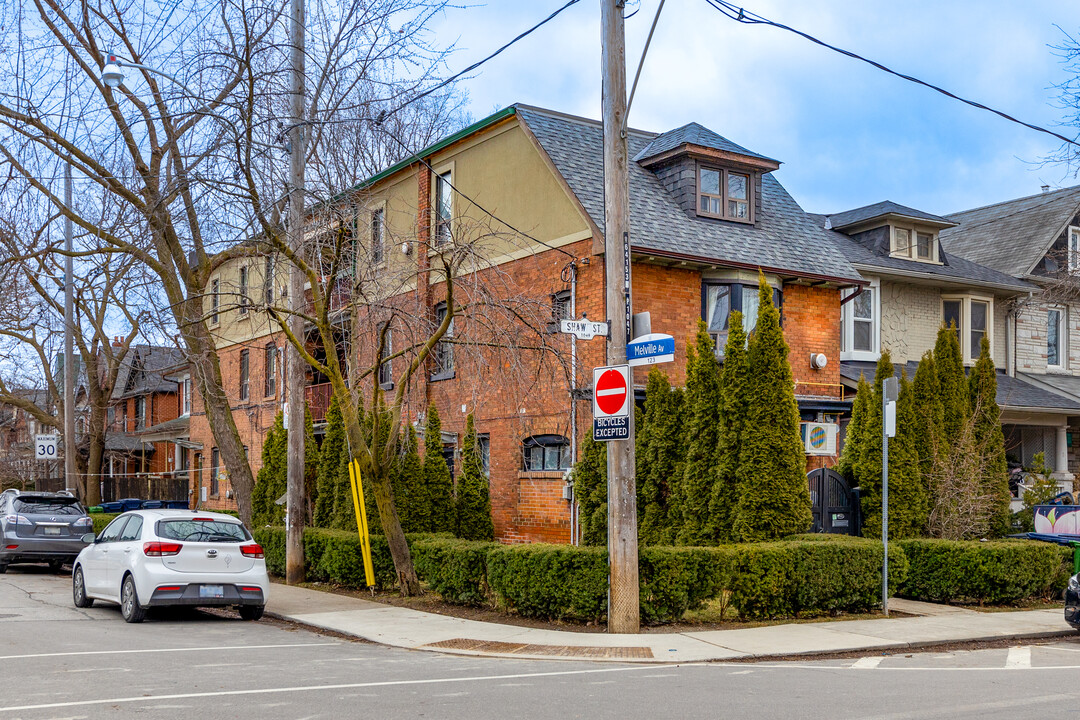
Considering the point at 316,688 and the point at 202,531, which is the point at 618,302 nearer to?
the point at 316,688

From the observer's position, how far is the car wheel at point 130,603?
13.4 meters

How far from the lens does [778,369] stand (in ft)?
51.7

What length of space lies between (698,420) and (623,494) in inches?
170

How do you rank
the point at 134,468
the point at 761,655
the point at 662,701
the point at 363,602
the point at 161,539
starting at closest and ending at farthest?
the point at 662,701 < the point at 761,655 < the point at 161,539 < the point at 363,602 < the point at 134,468

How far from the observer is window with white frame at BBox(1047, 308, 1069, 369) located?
2900cm

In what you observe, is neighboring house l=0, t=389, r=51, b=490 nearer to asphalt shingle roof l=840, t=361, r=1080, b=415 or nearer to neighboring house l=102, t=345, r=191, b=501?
neighboring house l=102, t=345, r=191, b=501

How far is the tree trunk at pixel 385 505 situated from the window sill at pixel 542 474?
14.7 ft

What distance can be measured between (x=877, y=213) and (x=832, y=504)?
11.1 meters

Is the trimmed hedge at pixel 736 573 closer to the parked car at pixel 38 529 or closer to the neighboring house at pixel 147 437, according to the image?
the parked car at pixel 38 529

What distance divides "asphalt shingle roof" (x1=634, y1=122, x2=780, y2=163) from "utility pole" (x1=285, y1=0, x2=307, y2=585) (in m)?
8.27

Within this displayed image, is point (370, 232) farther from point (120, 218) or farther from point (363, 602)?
point (363, 602)

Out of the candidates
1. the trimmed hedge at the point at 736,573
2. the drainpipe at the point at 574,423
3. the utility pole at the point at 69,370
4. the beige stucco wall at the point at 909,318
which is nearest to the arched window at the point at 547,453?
the drainpipe at the point at 574,423

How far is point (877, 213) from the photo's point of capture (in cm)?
2628

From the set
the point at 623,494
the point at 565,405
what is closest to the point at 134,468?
the point at 565,405
